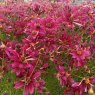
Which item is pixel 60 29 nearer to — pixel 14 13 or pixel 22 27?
pixel 22 27

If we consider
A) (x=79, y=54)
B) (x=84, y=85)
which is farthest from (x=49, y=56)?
(x=84, y=85)

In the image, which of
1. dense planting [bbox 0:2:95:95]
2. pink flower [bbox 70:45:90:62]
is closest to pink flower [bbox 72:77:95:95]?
dense planting [bbox 0:2:95:95]

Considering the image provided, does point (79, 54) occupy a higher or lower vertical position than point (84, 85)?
higher

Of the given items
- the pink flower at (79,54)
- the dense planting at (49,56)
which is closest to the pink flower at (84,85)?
the dense planting at (49,56)

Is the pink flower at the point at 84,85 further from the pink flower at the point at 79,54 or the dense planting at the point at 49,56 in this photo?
the pink flower at the point at 79,54

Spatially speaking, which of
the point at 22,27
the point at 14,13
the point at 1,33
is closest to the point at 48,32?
the point at 22,27

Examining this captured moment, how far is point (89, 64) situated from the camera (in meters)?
2.45

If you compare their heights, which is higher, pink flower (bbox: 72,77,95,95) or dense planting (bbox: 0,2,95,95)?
dense planting (bbox: 0,2,95,95)

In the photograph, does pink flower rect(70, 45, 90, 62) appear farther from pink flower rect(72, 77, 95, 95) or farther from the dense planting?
pink flower rect(72, 77, 95, 95)

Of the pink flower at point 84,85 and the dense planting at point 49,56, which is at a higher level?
the dense planting at point 49,56

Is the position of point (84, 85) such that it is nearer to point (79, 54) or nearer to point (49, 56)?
point (79, 54)

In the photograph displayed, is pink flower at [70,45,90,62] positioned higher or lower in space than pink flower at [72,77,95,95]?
higher

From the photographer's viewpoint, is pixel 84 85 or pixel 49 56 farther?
pixel 49 56

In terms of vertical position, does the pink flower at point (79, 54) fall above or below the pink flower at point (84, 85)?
above
